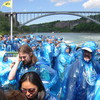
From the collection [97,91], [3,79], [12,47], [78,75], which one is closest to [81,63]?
[78,75]

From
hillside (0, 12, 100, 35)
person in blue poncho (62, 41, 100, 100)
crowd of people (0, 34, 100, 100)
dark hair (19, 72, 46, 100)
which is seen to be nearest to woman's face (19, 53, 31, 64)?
crowd of people (0, 34, 100, 100)

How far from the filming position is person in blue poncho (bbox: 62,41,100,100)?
5.87ft

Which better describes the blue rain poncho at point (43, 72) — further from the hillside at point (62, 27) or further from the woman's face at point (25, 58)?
the hillside at point (62, 27)

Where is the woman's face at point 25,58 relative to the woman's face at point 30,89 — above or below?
above

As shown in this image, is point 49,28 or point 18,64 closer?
point 18,64

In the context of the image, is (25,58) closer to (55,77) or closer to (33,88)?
(55,77)

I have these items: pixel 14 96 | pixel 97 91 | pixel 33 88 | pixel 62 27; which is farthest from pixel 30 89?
pixel 62 27

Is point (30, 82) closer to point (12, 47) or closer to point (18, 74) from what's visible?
point (18, 74)

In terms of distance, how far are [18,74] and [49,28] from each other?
104 m

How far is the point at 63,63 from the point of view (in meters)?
4.33

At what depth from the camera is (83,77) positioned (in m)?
1.90

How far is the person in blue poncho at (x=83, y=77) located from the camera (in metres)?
1.79

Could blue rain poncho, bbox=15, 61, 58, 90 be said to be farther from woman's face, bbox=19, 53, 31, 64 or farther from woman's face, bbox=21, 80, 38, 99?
woman's face, bbox=21, 80, 38, 99

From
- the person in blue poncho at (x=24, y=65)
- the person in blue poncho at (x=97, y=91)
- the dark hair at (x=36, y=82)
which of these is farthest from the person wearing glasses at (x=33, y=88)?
the person in blue poncho at (x=24, y=65)
